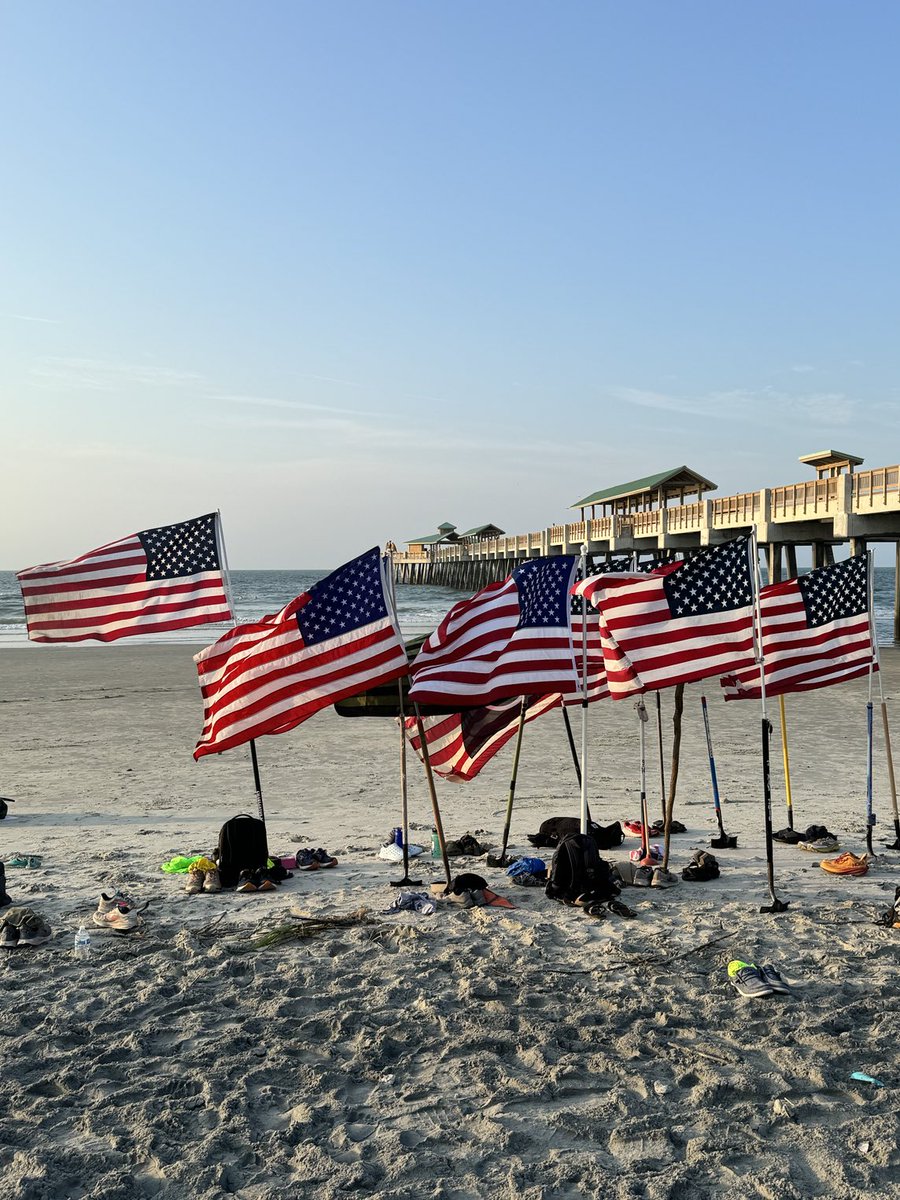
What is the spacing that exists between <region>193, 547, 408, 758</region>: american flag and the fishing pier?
3.66m

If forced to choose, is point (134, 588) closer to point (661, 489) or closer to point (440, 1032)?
point (440, 1032)

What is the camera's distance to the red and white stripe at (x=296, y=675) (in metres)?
7.70

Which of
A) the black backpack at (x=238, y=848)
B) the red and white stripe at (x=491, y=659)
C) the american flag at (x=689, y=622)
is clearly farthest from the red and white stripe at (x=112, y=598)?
the american flag at (x=689, y=622)

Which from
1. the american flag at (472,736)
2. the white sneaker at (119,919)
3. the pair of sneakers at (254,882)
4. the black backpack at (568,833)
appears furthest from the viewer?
the black backpack at (568,833)

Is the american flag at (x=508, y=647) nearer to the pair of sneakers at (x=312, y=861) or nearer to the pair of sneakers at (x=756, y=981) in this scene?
the pair of sneakers at (x=312, y=861)

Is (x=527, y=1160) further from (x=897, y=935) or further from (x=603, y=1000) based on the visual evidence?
(x=897, y=935)

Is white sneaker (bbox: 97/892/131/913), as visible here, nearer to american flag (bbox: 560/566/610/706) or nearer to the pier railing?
american flag (bbox: 560/566/610/706)

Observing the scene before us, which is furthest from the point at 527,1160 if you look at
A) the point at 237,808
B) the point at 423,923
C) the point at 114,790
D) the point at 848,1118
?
the point at 114,790

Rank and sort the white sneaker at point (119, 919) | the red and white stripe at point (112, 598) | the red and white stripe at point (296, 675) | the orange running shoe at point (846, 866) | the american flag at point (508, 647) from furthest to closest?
the orange running shoe at point (846, 866), the red and white stripe at point (112, 598), the american flag at point (508, 647), the red and white stripe at point (296, 675), the white sneaker at point (119, 919)

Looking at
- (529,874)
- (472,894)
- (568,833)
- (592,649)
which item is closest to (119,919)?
(472,894)

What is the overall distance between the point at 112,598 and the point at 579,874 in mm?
4620

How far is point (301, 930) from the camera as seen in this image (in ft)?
24.1

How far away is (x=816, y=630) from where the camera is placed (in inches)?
346

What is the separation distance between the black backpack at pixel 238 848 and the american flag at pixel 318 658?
1.06 meters
